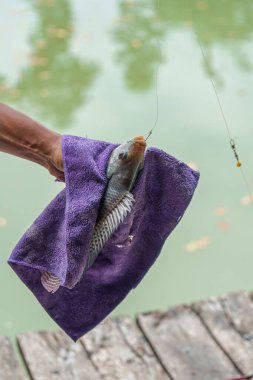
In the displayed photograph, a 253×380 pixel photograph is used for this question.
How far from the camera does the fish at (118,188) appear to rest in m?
1.42

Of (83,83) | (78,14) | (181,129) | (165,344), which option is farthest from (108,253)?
(78,14)

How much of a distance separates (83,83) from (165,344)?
2.67 metres

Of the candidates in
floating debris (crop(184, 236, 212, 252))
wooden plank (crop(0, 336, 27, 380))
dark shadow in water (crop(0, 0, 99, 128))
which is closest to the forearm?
wooden plank (crop(0, 336, 27, 380))

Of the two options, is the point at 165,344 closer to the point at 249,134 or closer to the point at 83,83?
the point at 249,134

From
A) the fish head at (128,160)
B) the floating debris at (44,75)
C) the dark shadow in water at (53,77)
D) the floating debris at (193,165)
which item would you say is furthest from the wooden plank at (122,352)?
the floating debris at (44,75)

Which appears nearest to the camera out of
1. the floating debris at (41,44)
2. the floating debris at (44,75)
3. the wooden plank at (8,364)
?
the wooden plank at (8,364)

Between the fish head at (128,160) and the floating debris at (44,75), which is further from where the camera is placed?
the floating debris at (44,75)

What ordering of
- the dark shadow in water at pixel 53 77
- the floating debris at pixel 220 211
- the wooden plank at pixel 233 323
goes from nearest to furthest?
the wooden plank at pixel 233 323 → the floating debris at pixel 220 211 → the dark shadow in water at pixel 53 77

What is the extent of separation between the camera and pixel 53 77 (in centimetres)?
491

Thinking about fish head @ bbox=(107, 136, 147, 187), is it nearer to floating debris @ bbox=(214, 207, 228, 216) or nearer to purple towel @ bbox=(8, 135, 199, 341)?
purple towel @ bbox=(8, 135, 199, 341)

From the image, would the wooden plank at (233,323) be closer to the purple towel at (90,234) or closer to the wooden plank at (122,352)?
the wooden plank at (122,352)

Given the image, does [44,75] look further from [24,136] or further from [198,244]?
[24,136]

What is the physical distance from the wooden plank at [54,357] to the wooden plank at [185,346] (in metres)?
0.25

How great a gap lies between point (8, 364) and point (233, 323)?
80 centimetres
